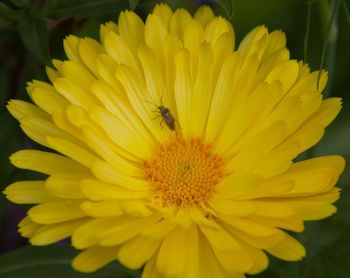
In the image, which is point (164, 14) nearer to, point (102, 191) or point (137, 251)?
point (102, 191)

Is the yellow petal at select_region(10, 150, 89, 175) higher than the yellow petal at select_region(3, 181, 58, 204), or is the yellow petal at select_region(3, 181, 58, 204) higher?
the yellow petal at select_region(10, 150, 89, 175)

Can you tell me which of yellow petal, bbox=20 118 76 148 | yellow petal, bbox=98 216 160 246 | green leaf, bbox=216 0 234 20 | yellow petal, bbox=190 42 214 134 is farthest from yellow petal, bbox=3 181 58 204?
green leaf, bbox=216 0 234 20

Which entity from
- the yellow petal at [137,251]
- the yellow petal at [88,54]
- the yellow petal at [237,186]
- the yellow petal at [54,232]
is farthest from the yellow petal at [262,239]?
the yellow petal at [88,54]

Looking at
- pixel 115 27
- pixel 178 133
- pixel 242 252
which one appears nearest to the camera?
pixel 242 252

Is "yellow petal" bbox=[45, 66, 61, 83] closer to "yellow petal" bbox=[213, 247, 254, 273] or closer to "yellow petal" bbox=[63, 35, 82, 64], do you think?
"yellow petal" bbox=[63, 35, 82, 64]

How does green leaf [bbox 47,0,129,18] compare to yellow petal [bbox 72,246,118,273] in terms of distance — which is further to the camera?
green leaf [bbox 47,0,129,18]

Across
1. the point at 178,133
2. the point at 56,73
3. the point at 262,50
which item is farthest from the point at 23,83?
the point at 262,50

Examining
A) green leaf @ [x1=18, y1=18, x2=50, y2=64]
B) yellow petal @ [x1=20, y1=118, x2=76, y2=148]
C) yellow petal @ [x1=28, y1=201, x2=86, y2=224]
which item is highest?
green leaf @ [x1=18, y1=18, x2=50, y2=64]

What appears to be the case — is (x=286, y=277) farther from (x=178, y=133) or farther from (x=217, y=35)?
(x=217, y=35)
